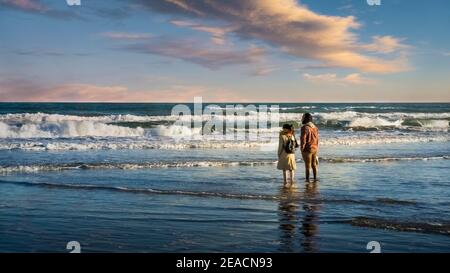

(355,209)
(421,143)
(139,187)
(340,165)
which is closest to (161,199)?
(139,187)

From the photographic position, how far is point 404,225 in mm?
8156

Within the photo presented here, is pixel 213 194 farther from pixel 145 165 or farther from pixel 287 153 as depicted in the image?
pixel 145 165

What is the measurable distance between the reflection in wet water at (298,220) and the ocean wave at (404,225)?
736mm

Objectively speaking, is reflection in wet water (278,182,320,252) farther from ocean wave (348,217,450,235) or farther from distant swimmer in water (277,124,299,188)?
distant swimmer in water (277,124,299,188)

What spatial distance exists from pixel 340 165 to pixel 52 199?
925cm

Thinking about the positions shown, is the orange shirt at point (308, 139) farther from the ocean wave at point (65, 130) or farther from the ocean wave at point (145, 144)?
the ocean wave at point (65, 130)

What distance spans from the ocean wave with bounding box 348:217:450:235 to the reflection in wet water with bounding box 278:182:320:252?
0.74 metres

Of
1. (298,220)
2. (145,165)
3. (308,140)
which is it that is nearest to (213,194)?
(298,220)

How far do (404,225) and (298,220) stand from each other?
161cm

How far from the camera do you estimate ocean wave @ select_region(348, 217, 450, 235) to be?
7832 millimetres

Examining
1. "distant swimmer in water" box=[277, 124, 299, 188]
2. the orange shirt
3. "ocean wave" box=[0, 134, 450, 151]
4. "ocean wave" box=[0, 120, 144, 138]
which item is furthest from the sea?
"ocean wave" box=[0, 120, 144, 138]

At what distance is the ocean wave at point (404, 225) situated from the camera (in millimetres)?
7832

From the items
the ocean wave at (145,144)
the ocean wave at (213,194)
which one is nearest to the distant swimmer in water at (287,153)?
the ocean wave at (213,194)
